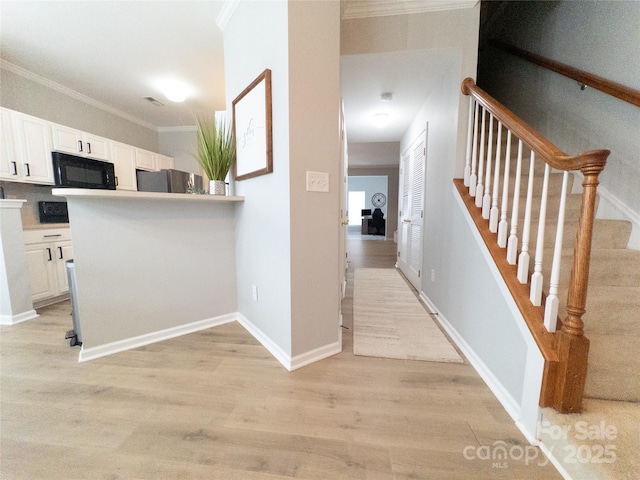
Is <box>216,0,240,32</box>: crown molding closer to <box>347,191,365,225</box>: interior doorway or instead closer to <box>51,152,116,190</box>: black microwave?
<box>51,152,116,190</box>: black microwave

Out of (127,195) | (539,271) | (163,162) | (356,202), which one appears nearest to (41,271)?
(127,195)

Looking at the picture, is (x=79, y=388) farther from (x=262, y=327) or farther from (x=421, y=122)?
(x=421, y=122)

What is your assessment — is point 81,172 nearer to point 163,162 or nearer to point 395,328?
point 163,162

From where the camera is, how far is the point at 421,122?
295 cm

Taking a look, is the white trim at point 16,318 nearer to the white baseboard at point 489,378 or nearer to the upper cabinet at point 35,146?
the upper cabinet at point 35,146

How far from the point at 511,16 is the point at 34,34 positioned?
4.81 m

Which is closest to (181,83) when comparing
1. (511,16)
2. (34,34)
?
(34,34)

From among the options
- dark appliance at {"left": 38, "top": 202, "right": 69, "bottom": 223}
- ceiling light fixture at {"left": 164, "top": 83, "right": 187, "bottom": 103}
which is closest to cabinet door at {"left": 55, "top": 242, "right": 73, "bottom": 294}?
dark appliance at {"left": 38, "top": 202, "right": 69, "bottom": 223}

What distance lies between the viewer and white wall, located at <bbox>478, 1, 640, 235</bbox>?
5.21 feet

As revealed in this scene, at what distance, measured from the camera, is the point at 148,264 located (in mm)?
1723

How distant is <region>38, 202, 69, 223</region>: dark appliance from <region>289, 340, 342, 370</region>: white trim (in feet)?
11.2

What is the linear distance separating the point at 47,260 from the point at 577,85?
5219 millimetres

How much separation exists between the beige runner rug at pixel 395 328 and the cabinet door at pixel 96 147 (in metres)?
3.87

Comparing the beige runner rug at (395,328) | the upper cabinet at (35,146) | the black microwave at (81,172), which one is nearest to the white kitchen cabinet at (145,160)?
the upper cabinet at (35,146)
